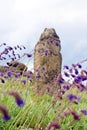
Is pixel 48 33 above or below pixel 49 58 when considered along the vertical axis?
above

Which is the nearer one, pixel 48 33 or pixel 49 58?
pixel 49 58

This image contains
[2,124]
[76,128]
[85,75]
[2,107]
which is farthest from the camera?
[76,128]

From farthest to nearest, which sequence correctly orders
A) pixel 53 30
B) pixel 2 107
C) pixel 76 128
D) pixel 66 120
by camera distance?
pixel 53 30 < pixel 66 120 < pixel 76 128 < pixel 2 107

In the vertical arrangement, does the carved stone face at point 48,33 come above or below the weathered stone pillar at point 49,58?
above

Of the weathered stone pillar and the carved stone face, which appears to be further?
the carved stone face

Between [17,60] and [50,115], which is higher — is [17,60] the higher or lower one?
Answer: the higher one

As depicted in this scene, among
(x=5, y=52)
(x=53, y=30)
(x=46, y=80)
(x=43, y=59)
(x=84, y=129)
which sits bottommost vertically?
(x=84, y=129)

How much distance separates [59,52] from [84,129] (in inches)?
216

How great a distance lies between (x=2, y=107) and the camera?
100 cm

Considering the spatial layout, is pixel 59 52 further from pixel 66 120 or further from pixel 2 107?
pixel 2 107

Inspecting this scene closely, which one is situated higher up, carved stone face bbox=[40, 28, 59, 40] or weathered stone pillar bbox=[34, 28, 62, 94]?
carved stone face bbox=[40, 28, 59, 40]

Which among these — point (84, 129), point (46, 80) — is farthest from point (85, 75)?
point (46, 80)

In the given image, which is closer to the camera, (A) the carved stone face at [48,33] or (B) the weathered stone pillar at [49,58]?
(B) the weathered stone pillar at [49,58]

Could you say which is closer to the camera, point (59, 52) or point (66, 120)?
point (66, 120)
